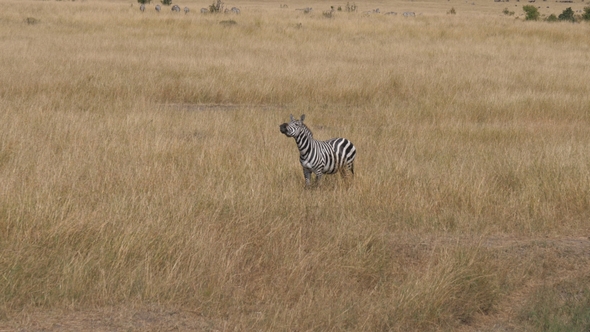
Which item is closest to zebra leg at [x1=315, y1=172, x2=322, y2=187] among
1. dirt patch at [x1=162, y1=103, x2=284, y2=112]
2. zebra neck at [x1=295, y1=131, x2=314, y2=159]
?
zebra neck at [x1=295, y1=131, x2=314, y2=159]

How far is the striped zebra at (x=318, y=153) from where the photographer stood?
727cm

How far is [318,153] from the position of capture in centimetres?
754

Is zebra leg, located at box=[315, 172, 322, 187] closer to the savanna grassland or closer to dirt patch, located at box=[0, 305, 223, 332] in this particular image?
the savanna grassland

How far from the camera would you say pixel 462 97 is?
14.3 metres

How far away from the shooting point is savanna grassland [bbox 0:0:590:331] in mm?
4910

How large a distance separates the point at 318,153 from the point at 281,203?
0.78 meters

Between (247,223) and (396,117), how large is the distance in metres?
6.64

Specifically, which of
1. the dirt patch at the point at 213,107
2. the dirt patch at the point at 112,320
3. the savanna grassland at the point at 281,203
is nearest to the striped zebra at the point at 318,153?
the savanna grassland at the point at 281,203

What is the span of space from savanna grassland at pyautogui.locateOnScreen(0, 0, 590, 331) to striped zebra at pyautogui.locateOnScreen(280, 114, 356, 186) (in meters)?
0.27

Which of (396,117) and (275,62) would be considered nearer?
(396,117)

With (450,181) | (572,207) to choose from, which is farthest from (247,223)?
(572,207)

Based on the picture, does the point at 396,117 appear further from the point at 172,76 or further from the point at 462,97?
the point at 172,76

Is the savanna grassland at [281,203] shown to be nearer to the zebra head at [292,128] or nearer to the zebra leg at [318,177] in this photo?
the zebra leg at [318,177]

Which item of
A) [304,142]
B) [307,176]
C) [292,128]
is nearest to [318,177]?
[307,176]
